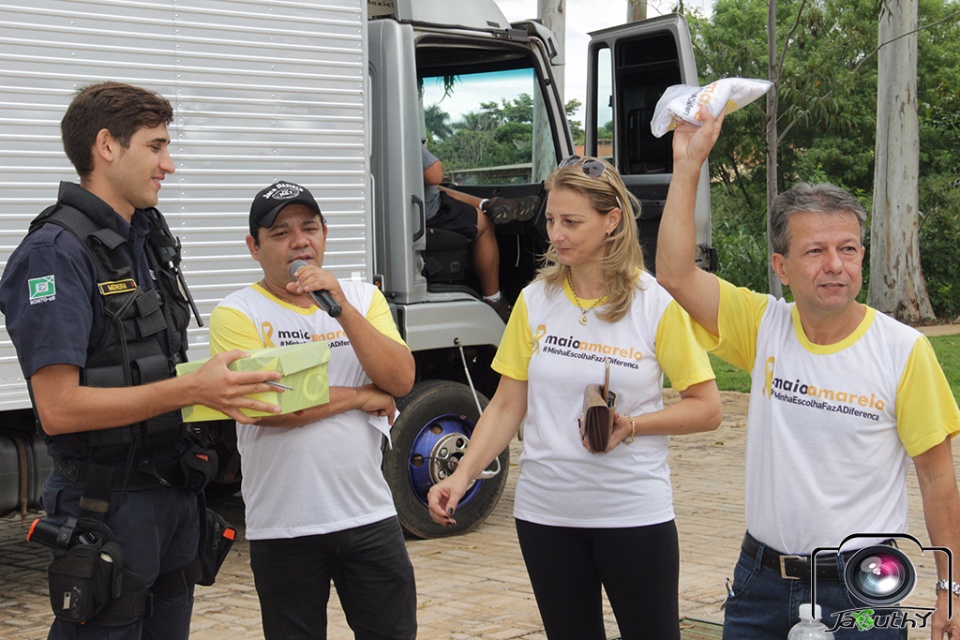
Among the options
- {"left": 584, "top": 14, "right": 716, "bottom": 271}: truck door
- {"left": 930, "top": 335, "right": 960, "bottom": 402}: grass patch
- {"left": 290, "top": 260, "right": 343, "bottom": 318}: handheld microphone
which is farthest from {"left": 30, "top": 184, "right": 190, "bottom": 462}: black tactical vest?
{"left": 930, "top": 335, "right": 960, "bottom": 402}: grass patch

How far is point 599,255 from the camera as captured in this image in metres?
3.81

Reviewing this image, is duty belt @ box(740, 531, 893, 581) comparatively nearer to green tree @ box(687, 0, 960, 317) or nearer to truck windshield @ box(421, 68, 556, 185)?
truck windshield @ box(421, 68, 556, 185)

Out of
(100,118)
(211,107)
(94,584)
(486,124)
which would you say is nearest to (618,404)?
(94,584)

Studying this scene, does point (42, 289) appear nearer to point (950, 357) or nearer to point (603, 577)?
point (603, 577)

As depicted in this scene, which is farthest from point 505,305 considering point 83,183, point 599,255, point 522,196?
point 83,183

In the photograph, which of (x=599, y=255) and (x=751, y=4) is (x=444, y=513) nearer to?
(x=599, y=255)

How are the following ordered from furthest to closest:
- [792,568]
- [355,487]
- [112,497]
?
[355,487], [112,497], [792,568]

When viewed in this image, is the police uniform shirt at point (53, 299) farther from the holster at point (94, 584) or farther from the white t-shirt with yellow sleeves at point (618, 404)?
the white t-shirt with yellow sleeves at point (618, 404)

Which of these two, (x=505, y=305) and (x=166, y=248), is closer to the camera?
(x=166, y=248)

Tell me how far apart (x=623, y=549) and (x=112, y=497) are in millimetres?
1447

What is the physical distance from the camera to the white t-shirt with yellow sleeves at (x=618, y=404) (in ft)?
11.9

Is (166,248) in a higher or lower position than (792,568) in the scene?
higher

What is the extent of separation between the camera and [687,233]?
3.28 m

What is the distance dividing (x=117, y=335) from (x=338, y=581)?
1131mm
